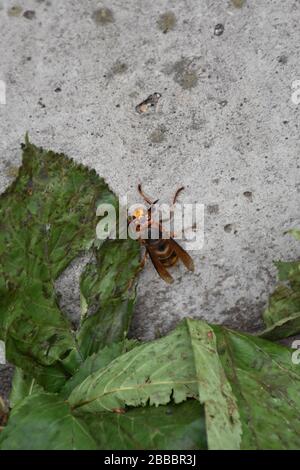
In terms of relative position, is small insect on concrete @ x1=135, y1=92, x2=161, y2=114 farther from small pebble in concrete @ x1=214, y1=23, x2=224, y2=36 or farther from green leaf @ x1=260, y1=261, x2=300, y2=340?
green leaf @ x1=260, y1=261, x2=300, y2=340

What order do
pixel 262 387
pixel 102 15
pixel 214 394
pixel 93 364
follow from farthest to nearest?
pixel 102 15, pixel 93 364, pixel 262 387, pixel 214 394

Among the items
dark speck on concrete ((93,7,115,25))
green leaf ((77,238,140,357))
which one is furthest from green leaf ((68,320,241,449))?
dark speck on concrete ((93,7,115,25))

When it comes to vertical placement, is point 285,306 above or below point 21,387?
above

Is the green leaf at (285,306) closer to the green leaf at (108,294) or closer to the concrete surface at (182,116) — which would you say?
the concrete surface at (182,116)

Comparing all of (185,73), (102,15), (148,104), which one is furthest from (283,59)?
(102,15)

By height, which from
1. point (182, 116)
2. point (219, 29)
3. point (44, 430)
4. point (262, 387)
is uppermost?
point (219, 29)

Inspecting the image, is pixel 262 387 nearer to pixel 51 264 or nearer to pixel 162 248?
pixel 162 248

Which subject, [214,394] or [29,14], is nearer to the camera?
[214,394]
